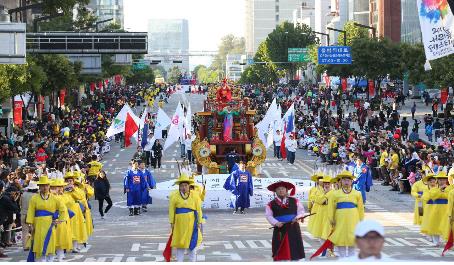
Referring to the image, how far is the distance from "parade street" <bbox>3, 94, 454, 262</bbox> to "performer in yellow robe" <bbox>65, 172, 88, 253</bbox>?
25 centimetres

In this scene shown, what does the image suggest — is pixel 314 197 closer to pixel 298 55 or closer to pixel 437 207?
pixel 437 207

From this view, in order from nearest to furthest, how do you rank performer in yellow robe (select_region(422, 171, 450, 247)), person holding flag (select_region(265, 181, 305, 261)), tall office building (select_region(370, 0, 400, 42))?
person holding flag (select_region(265, 181, 305, 261)), performer in yellow robe (select_region(422, 171, 450, 247)), tall office building (select_region(370, 0, 400, 42))

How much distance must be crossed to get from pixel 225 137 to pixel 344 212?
2030 cm

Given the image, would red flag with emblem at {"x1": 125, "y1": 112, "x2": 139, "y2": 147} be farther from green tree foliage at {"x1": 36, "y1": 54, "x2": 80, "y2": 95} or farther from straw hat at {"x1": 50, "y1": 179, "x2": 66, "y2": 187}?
green tree foliage at {"x1": 36, "y1": 54, "x2": 80, "y2": 95}

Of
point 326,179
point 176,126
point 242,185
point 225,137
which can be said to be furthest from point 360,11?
point 326,179

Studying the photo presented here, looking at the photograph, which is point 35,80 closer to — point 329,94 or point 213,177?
point 213,177

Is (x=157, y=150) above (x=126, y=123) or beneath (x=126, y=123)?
A: beneath

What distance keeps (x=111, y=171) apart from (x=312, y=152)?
486 inches

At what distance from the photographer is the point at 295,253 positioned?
16.5 metres

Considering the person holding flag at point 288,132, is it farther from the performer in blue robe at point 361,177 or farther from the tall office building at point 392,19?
the tall office building at point 392,19

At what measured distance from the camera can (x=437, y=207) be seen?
74.3 ft

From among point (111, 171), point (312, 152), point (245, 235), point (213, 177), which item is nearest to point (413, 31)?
point (312, 152)

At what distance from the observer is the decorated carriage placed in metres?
38.8

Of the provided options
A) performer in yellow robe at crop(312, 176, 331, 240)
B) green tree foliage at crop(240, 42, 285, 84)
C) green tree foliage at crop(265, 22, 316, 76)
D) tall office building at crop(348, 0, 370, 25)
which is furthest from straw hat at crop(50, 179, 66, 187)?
green tree foliage at crop(240, 42, 285, 84)
